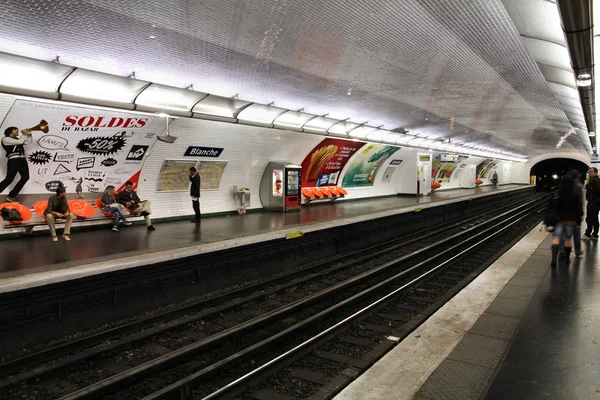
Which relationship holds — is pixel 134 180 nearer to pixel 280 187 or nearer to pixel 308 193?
pixel 280 187

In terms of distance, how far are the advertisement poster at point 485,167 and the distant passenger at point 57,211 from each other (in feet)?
119

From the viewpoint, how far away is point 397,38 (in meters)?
6.39

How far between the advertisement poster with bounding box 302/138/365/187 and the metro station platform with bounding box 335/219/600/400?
10.3 metres

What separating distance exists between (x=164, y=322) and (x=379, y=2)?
5157mm

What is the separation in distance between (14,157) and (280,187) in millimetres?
7979

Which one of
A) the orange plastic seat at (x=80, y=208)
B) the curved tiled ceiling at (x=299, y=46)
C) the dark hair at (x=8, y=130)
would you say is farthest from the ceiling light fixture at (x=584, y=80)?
the orange plastic seat at (x=80, y=208)

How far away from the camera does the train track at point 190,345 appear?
4.08 metres

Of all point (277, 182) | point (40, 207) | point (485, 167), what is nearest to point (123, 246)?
point (40, 207)

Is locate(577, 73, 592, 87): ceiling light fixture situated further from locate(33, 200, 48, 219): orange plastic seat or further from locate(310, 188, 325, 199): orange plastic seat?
locate(310, 188, 325, 199): orange plastic seat

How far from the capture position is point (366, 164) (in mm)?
19844

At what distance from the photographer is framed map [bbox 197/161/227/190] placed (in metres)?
11.8

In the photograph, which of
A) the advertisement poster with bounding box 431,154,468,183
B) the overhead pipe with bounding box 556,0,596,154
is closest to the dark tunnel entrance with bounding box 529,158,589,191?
the advertisement poster with bounding box 431,154,468,183

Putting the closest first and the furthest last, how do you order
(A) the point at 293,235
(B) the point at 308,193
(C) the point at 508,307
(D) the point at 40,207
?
(C) the point at 508,307, (D) the point at 40,207, (A) the point at 293,235, (B) the point at 308,193

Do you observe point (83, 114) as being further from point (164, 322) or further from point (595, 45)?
point (595, 45)
